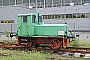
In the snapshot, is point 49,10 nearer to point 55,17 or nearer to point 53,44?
point 55,17

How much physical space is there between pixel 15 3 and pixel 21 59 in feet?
145

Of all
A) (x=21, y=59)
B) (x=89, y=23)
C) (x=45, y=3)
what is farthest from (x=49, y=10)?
(x=21, y=59)

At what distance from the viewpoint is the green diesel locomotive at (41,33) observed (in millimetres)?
13461

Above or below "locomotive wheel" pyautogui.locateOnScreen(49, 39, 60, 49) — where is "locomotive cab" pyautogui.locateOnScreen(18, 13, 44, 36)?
above

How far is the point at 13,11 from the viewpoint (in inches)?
1617

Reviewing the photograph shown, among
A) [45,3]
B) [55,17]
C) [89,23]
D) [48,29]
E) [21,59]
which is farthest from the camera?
[45,3]

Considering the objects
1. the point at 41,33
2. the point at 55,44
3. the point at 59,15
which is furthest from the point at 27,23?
the point at 59,15

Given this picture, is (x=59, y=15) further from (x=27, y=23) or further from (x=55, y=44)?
(x=55, y=44)

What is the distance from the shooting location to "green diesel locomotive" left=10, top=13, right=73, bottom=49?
13.5m

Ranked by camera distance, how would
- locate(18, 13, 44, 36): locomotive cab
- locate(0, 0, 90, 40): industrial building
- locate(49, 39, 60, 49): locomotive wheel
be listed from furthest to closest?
locate(0, 0, 90, 40): industrial building < locate(18, 13, 44, 36): locomotive cab < locate(49, 39, 60, 49): locomotive wheel

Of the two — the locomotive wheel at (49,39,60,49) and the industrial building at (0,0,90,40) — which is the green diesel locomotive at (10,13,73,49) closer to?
the locomotive wheel at (49,39,60,49)

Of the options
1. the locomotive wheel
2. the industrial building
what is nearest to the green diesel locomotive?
the locomotive wheel

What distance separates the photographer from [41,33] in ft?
46.2

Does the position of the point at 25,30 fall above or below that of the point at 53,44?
above
